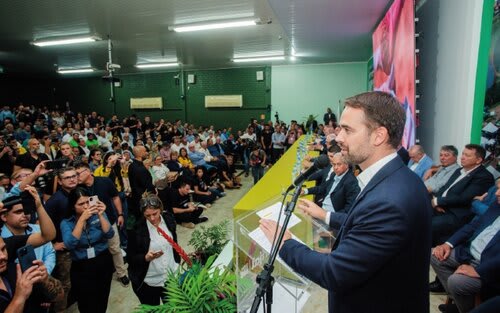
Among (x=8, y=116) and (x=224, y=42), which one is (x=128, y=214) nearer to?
(x=224, y=42)

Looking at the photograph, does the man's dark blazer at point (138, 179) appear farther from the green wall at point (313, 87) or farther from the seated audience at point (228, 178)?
the green wall at point (313, 87)

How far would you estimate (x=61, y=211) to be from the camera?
8.66 feet

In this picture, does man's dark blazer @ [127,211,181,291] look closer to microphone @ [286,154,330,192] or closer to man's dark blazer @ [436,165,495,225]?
microphone @ [286,154,330,192]

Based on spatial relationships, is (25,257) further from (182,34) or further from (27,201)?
(182,34)

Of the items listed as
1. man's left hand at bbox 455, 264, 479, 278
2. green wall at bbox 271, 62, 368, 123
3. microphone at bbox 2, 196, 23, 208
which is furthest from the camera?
green wall at bbox 271, 62, 368, 123

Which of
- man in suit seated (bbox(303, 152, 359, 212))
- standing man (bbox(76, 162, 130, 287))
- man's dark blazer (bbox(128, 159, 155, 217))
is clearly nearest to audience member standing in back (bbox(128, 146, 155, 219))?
man's dark blazer (bbox(128, 159, 155, 217))

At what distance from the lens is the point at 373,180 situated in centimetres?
105

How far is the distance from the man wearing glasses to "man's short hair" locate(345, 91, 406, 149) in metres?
2.58

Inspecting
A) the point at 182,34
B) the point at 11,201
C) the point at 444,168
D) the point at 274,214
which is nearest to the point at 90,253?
the point at 11,201

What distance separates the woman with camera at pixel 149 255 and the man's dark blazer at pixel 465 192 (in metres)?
2.75

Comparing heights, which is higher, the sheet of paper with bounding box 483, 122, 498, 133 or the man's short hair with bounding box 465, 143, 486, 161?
the sheet of paper with bounding box 483, 122, 498, 133

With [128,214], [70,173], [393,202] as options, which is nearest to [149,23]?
[128,214]

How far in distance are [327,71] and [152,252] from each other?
12.6 meters

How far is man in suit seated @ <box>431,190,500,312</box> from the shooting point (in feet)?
7.25
